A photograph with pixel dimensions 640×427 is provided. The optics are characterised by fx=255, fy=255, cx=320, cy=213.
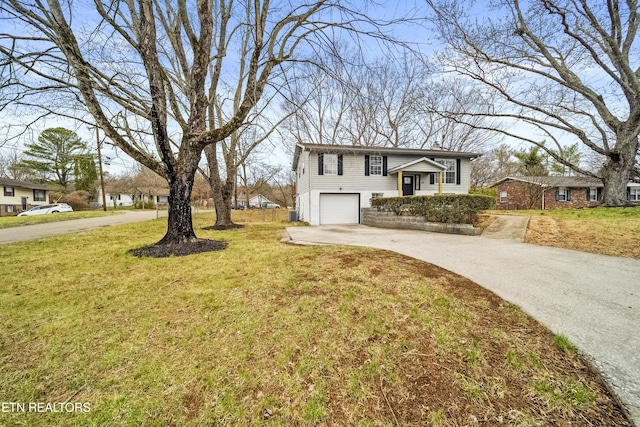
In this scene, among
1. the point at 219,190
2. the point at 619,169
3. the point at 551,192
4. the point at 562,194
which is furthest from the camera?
the point at 562,194

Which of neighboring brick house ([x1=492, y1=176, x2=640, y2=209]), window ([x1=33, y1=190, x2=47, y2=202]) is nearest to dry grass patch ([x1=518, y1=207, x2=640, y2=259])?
neighboring brick house ([x1=492, y1=176, x2=640, y2=209])

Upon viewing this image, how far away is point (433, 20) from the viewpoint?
447 centimetres

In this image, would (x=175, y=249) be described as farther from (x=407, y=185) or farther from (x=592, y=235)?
(x=407, y=185)

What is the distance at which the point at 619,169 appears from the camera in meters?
11.9

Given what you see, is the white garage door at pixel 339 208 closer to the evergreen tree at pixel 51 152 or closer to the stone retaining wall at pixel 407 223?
the stone retaining wall at pixel 407 223

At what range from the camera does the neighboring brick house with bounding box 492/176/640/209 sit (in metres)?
22.4

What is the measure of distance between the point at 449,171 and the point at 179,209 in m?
15.4

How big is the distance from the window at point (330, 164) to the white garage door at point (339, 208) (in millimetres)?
1301

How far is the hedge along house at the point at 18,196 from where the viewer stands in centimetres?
2661

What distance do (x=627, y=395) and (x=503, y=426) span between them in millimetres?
946

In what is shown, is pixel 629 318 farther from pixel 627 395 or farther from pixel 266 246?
pixel 266 246

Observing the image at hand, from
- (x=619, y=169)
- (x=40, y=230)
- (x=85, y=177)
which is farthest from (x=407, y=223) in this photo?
(x=85, y=177)

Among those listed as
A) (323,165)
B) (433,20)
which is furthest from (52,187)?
(433,20)

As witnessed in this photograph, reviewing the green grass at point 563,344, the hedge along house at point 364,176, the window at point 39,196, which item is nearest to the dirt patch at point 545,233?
the green grass at point 563,344
